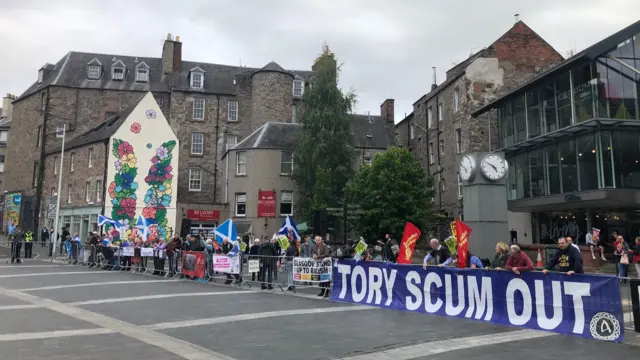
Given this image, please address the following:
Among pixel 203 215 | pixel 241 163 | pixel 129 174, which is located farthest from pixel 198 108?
pixel 203 215

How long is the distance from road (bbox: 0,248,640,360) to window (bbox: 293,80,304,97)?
36.9m

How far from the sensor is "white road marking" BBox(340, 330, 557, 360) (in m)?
7.24

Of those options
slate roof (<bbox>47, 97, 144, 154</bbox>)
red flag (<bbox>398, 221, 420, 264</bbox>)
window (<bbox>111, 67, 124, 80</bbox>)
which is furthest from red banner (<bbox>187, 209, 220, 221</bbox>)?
red flag (<bbox>398, 221, 420, 264</bbox>)

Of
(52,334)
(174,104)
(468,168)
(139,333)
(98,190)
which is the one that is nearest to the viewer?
(52,334)

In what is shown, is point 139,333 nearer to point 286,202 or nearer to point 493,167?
point 493,167

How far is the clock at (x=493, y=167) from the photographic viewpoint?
15359mm

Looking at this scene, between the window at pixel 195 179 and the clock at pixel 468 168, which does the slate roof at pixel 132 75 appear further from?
the clock at pixel 468 168

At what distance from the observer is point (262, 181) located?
3803cm

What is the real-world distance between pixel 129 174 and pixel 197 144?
27.5 feet

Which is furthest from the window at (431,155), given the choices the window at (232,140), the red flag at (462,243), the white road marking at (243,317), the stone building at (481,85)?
the white road marking at (243,317)

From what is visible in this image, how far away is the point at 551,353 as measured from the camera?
293 inches

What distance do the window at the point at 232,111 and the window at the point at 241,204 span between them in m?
9.67

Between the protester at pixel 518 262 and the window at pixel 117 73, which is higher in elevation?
the window at pixel 117 73

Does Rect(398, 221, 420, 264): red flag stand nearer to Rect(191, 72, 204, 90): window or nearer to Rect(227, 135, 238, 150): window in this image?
Rect(227, 135, 238, 150): window
